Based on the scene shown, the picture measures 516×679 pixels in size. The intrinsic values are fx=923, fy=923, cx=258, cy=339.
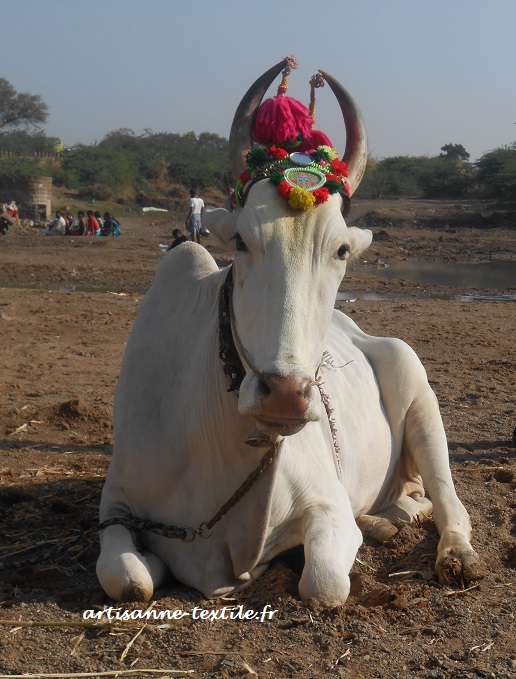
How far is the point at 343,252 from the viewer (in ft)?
10.4

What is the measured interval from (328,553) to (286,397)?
3.23 ft

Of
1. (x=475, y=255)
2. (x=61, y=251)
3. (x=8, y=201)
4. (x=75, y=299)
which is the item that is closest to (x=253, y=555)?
(x=75, y=299)

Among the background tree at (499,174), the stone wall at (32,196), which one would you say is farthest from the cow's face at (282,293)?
the background tree at (499,174)

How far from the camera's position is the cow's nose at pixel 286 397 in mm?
2732

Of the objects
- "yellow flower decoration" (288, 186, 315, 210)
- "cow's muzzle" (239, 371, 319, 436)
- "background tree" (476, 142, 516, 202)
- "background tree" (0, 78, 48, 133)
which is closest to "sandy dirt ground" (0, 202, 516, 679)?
"cow's muzzle" (239, 371, 319, 436)

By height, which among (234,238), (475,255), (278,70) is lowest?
(475,255)

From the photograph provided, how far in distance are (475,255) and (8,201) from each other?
1733cm

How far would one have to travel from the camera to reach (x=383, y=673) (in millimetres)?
3002

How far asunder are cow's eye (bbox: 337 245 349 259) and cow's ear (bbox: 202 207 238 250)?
365 millimetres

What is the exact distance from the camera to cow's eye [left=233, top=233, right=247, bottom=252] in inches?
122

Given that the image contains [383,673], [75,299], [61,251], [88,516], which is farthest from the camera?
[61,251]

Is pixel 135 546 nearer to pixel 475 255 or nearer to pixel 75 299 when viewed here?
pixel 75 299

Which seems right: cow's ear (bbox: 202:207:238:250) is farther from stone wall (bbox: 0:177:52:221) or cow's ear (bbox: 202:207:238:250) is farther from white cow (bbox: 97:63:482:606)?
stone wall (bbox: 0:177:52:221)

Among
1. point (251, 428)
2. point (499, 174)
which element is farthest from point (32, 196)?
point (251, 428)
